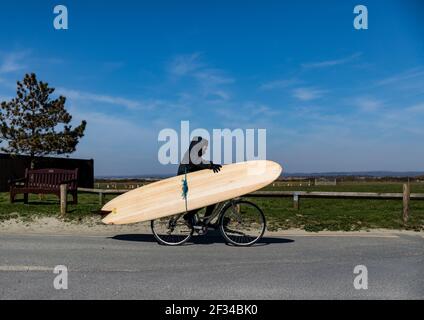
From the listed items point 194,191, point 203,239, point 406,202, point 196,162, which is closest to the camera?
point 194,191

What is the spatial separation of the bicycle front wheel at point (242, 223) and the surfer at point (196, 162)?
0.40 m

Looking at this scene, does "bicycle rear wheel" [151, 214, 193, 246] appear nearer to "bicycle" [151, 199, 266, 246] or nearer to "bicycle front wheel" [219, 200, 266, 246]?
"bicycle" [151, 199, 266, 246]

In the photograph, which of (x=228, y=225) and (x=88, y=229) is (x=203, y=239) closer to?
(x=228, y=225)

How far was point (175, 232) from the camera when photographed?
806cm

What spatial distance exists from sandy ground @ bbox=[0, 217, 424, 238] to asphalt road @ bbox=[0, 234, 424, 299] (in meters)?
0.58

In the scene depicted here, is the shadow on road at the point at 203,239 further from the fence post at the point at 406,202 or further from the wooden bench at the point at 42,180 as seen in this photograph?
the wooden bench at the point at 42,180

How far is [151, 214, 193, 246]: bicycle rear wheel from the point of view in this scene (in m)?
7.84

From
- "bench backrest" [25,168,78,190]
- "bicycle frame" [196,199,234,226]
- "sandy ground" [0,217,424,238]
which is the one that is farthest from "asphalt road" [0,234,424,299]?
"bench backrest" [25,168,78,190]

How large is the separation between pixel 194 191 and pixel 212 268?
220cm

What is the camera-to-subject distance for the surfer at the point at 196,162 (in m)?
7.86

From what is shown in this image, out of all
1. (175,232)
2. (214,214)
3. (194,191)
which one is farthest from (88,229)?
(214,214)

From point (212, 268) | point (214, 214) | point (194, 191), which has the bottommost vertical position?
point (212, 268)

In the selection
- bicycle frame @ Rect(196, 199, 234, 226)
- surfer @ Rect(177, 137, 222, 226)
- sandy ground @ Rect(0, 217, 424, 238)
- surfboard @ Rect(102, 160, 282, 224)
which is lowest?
sandy ground @ Rect(0, 217, 424, 238)
